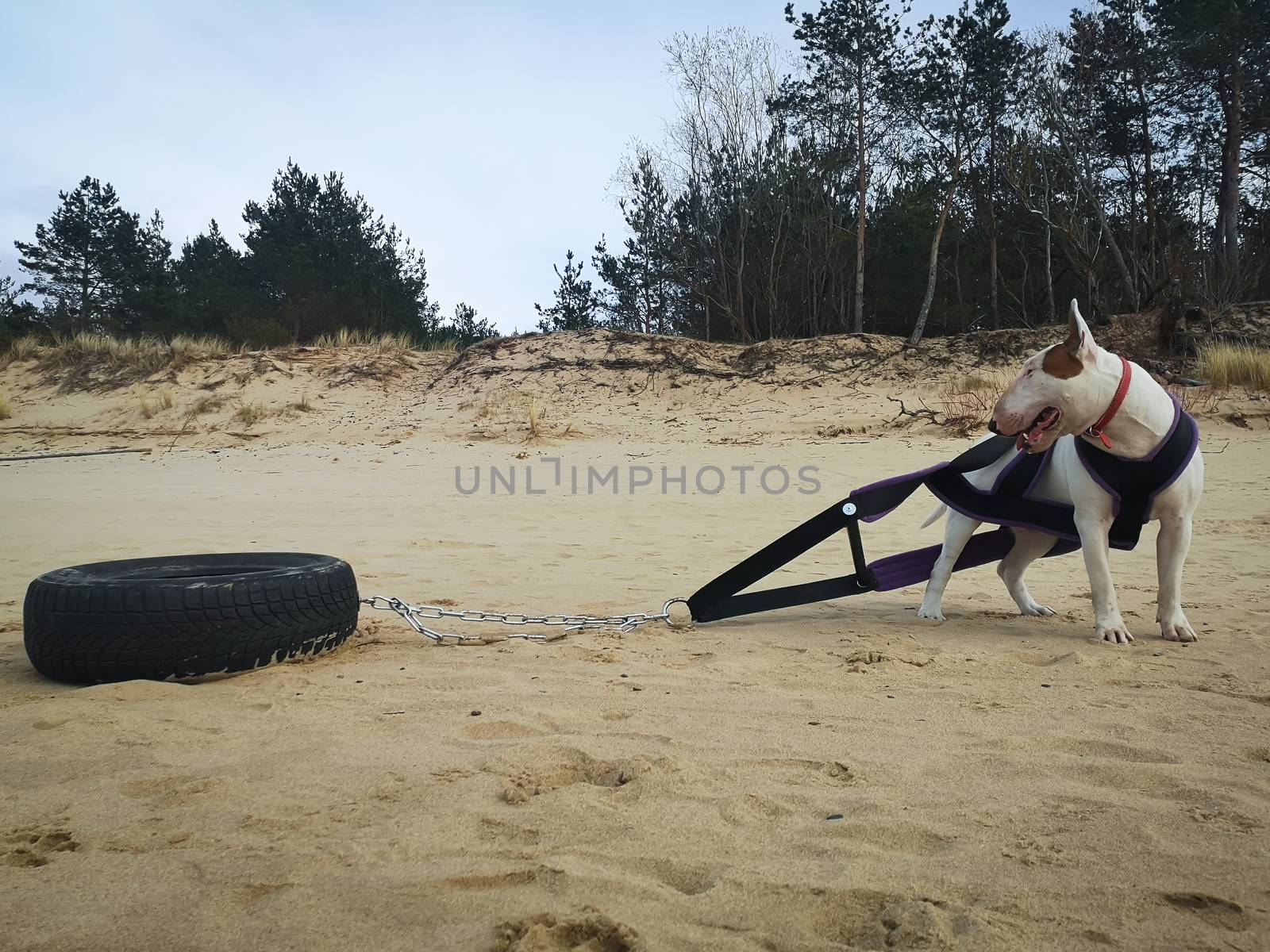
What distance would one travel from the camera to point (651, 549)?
7031mm

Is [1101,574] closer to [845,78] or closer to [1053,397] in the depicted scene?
[1053,397]

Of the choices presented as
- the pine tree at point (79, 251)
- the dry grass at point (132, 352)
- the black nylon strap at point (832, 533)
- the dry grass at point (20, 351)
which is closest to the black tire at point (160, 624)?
the black nylon strap at point (832, 533)

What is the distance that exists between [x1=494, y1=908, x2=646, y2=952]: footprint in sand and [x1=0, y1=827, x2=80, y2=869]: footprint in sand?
1144mm

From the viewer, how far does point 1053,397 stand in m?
3.56

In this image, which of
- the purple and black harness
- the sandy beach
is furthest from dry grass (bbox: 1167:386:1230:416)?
the purple and black harness

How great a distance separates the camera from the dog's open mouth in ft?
11.8

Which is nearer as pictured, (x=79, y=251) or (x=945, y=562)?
(x=945, y=562)

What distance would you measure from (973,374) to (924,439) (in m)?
3.63

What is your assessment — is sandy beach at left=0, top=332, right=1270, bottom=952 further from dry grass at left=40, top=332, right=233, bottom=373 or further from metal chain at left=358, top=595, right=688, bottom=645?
dry grass at left=40, top=332, right=233, bottom=373

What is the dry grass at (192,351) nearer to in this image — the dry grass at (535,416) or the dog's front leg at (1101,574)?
the dry grass at (535,416)

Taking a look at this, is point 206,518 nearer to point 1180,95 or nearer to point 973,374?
point 973,374

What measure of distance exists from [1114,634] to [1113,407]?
1.10 metres

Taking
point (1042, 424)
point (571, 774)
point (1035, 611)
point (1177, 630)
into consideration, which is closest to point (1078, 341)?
point (1042, 424)

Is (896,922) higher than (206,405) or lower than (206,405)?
lower
